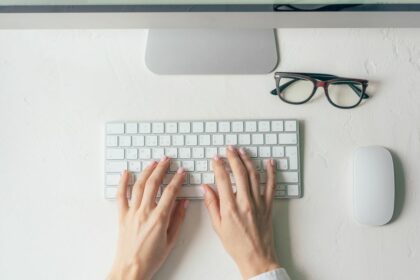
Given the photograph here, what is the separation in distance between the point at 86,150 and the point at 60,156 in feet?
0.13

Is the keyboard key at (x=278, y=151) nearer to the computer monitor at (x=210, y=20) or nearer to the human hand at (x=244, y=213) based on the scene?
the human hand at (x=244, y=213)

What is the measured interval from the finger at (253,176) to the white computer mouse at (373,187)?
0.14m

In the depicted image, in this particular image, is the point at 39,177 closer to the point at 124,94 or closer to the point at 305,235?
the point at 124,94

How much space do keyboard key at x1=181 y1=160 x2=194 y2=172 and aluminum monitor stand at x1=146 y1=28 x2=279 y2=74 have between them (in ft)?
0.44

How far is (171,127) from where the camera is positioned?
0.65 meters

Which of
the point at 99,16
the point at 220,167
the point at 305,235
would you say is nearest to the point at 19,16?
the point at 99,16

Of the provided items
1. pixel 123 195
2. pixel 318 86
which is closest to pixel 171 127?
pixel 123 195

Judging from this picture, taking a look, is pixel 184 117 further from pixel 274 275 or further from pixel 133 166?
pixel 274 275

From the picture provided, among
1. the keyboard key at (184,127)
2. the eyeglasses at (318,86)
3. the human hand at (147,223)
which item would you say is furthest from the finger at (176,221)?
the eyeglasses at (318,86)

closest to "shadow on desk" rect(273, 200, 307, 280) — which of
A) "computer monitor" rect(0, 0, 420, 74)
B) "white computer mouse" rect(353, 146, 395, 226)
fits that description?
"white computer mouse" rect(353, 146, 395, 226)

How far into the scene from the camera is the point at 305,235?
2.12ft

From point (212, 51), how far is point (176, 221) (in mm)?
257

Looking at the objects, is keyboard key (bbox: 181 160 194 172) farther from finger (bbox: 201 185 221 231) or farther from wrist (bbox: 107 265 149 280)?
wrist (bbox: 107 265 149 280)

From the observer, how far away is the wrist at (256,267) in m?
0.62
